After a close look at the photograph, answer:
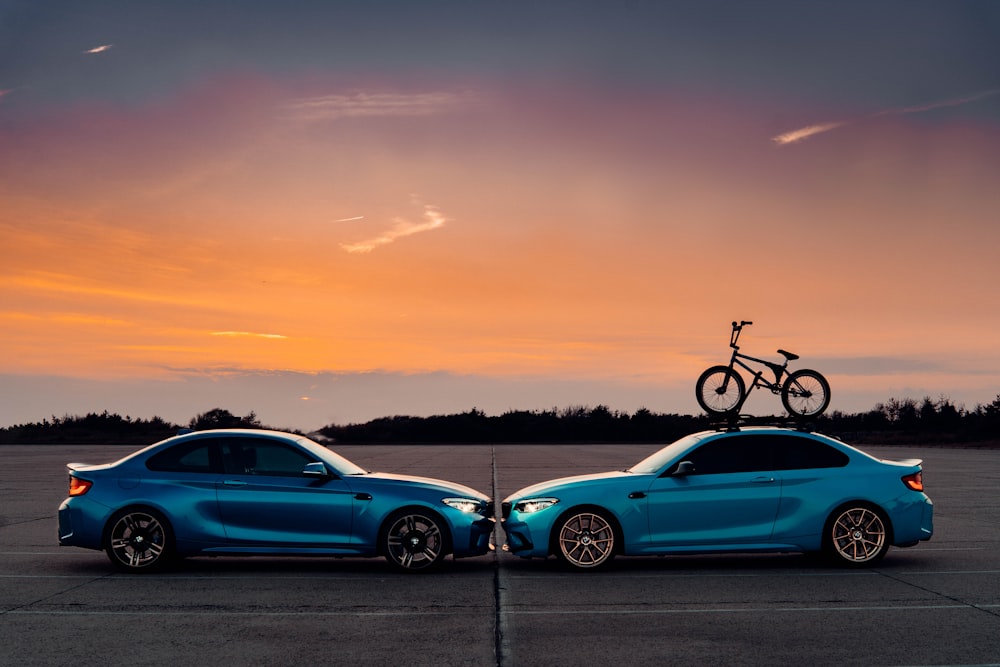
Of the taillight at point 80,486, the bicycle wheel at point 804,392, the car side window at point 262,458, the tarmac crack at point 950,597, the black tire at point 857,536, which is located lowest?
the tarmac crack at point 950,597

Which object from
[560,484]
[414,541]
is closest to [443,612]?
[414,541]

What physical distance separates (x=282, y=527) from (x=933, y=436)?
6500 cm

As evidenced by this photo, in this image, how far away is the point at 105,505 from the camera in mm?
11547

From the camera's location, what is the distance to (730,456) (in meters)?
11.9

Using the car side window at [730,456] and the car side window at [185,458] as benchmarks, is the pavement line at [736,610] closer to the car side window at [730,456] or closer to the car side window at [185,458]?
the car side window at [730,456]

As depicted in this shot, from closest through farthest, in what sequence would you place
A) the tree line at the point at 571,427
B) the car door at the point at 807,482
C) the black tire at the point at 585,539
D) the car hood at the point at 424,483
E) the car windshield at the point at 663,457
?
the black tire at the point at 585,539, the car hood at the point at 424,483, the car door at the point at 807,482, the car windshield at the point at 663,457, the tree line at the point at 571,427

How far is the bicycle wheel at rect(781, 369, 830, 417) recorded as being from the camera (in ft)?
46.8

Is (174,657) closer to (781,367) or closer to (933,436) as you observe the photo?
(781,367)

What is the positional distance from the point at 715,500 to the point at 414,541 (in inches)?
133

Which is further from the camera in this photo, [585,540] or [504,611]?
[585,540]

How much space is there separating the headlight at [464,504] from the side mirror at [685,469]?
226 centimetres

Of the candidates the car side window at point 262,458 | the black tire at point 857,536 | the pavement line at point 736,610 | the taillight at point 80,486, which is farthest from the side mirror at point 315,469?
the black tire at point 857,536

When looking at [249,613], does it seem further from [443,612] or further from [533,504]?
[533,504]

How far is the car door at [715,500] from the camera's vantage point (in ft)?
Result: 37.7
